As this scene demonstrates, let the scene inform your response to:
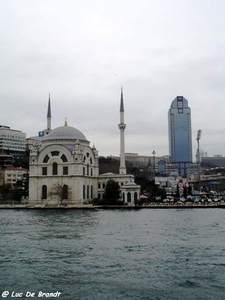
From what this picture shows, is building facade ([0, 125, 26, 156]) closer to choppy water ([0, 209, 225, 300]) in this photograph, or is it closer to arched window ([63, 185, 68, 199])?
arched window ([63, 185, 68, 199])

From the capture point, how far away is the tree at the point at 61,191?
6278 centimetres

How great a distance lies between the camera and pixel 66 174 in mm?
64938

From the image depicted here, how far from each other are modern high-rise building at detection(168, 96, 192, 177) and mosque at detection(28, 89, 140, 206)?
12799 cm

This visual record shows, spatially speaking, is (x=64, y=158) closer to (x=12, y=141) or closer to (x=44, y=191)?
(x=44, y=191)

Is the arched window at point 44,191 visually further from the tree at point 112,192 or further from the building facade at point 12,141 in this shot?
the building facade at point 12,141

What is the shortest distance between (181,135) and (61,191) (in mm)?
138949

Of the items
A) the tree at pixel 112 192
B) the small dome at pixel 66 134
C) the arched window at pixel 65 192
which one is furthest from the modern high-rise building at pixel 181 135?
the arched window at pixel 65 192

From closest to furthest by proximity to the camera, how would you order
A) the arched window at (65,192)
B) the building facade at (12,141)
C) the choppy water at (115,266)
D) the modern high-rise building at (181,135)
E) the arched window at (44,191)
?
1. the choppy water at (115,266)
2. the arched window at (65,192)
3. the arched window at (44,191)
4. the building facade at (12,141)
5. the modern high-rise building at (181,135)

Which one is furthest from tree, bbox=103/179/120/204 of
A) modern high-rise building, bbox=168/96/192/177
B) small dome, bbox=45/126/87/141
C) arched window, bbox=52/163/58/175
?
modern high-rise building, bbox=168/96/192/177

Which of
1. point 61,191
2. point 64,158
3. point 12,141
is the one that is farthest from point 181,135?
point 61,191

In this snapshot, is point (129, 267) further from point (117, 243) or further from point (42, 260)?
point (117, 243)

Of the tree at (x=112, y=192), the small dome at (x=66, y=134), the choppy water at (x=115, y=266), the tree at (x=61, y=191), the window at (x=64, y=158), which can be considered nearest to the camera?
the choppy water at (x=115, y=266)

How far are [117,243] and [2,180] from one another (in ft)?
219

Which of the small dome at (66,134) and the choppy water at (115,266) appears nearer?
the choppy water at (115,266)
